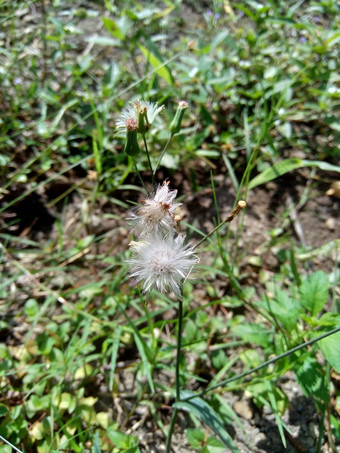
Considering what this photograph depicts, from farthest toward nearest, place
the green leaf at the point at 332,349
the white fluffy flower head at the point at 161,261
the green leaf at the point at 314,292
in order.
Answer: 1. the green leaf at the point at 314,292
2. the green leaf at the point at 332,349
3. the white fluffy flower head at the point at 161,261

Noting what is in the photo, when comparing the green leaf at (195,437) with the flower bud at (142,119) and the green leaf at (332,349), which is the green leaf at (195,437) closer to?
the green leaf at (332,349)

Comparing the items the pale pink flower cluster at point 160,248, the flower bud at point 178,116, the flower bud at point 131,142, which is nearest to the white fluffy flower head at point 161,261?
the pale pink flower cluster at point 160,248

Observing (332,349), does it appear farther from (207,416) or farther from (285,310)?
(207,416)

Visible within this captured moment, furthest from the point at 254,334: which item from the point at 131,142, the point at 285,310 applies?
the point at 131,142

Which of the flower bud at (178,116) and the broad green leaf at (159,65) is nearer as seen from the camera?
the flower bud at (178,116)

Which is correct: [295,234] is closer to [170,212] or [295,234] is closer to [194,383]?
[194,383]

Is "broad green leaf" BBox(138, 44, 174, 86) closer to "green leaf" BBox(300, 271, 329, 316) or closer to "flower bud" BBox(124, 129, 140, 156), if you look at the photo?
"flower bud" BBox(124, 129, 140, 156)

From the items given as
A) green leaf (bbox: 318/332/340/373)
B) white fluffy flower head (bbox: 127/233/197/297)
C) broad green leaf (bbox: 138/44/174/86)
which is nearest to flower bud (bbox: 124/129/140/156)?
white fluffy flower head (bbox: 127/233/197/297)
